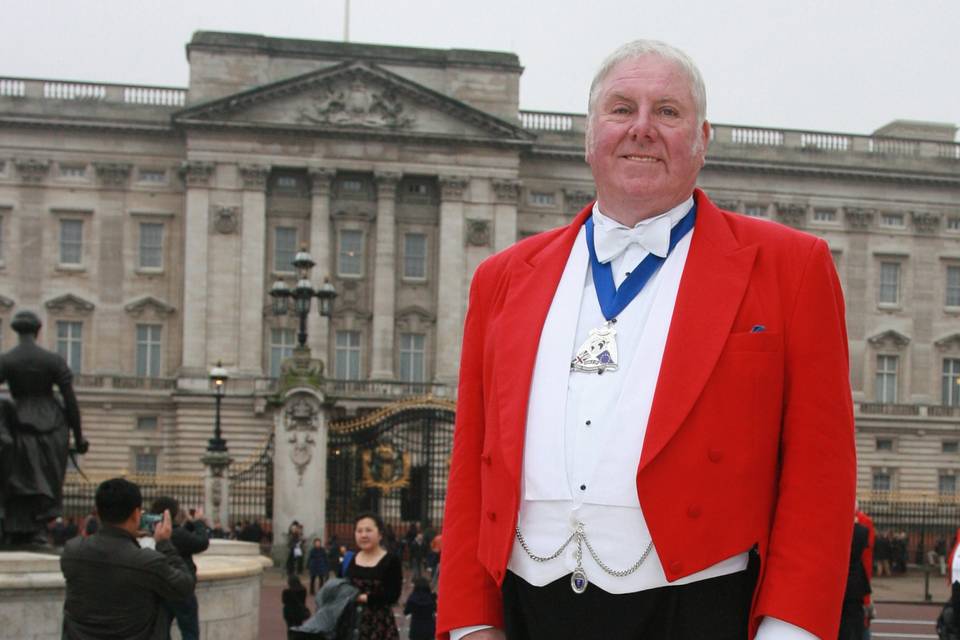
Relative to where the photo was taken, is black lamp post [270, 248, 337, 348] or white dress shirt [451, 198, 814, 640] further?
black lamp post [270, 248, 337, 348]

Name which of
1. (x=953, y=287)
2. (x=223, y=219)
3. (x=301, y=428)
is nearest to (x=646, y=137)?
(x=301, y=428)

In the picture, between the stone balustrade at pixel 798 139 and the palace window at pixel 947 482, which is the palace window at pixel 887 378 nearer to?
the palace window at pixel 947 482

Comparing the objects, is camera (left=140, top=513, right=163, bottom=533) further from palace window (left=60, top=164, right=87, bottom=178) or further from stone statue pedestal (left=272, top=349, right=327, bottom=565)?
palace window (left=60, top=164, right=87, bottom=178)

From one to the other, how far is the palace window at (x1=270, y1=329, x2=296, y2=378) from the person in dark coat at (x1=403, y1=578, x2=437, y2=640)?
40.2 m

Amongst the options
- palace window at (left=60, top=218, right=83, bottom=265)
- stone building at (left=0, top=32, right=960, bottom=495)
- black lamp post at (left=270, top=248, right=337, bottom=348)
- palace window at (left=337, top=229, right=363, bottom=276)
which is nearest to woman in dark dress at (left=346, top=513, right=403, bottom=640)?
black lamp post at (left=270, top=248, right=337, bottom=348)

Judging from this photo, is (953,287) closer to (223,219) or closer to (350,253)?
(350,253)

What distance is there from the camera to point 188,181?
51.7 meters

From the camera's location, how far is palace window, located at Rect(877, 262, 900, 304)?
189 ft

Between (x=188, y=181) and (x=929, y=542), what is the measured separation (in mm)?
29108

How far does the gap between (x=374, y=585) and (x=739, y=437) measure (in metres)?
7.07

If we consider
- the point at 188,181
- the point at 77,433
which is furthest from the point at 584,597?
the point at 188,181

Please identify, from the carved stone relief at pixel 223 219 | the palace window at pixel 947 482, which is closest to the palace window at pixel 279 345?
the carved stone relief at pixel 223 219

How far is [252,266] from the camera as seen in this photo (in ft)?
171

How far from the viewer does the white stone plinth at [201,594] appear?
1078 centimetres
